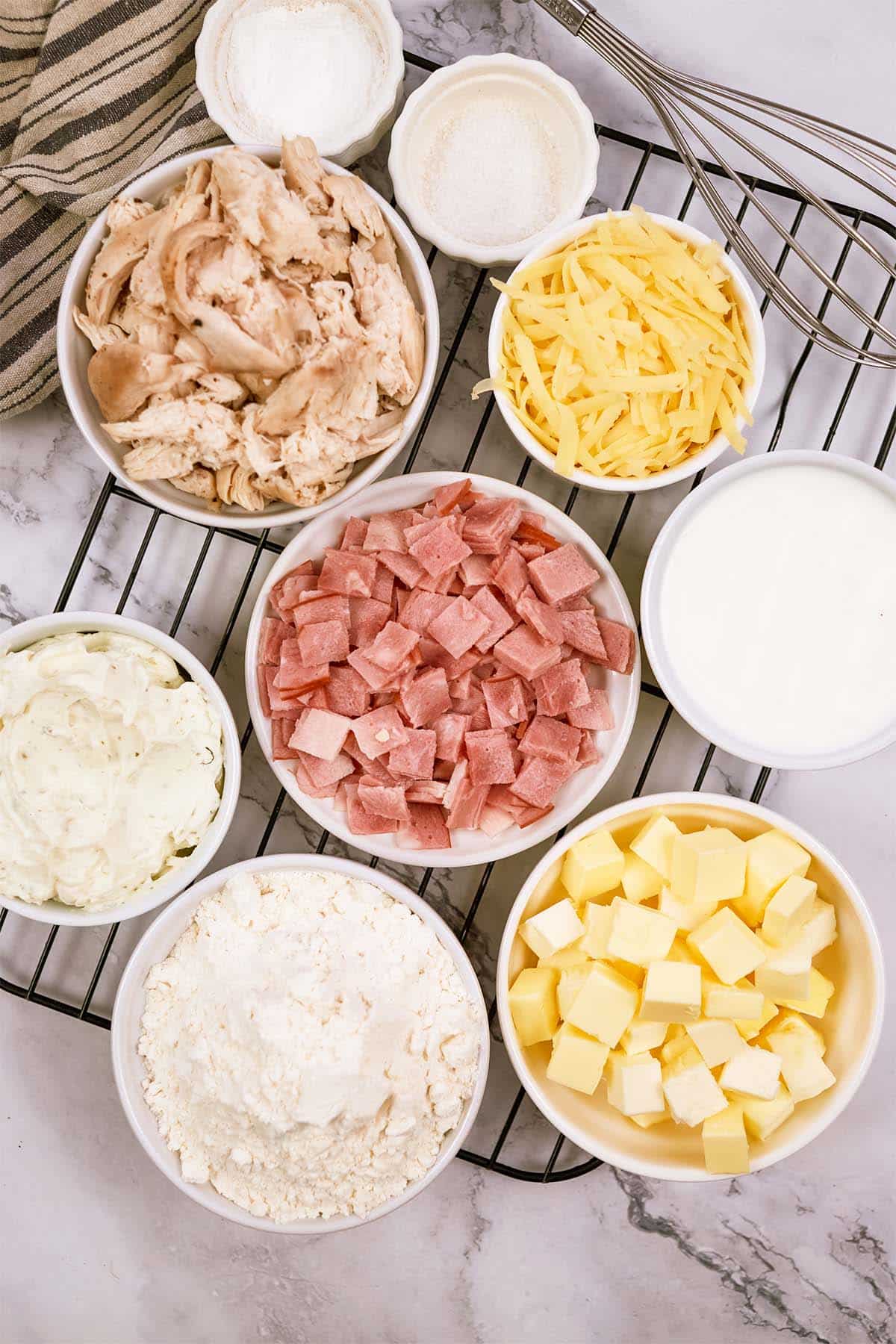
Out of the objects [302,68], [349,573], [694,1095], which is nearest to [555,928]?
[694,1095]

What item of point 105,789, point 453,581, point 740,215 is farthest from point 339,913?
A: point 740,215

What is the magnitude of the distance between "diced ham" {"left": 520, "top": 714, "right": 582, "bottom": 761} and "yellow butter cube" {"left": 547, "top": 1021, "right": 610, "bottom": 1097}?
0.39m

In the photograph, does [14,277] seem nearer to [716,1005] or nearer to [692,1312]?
[716,1005]

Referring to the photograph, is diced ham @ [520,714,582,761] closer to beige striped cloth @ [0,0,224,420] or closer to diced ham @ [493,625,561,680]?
diced ham @ [493,625,561,680]

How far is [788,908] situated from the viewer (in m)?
1.37

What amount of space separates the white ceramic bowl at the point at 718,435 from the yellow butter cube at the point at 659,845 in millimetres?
455

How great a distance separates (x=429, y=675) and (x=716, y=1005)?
58 cm

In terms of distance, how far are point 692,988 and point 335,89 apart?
1.31 metres

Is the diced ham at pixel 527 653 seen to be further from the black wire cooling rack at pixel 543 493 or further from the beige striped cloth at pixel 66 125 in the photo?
the beige striped cloth at pixel 66 125

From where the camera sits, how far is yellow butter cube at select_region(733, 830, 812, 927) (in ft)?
4.55

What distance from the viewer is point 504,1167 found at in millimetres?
1542

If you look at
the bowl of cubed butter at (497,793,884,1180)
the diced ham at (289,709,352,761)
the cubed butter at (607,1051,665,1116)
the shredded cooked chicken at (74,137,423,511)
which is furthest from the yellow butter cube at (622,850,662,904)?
the shredded cooked chicken at (74,137,423,511)

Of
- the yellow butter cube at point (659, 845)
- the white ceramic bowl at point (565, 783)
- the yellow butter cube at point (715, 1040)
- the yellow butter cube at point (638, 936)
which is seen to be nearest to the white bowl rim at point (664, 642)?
the white ceramic bowl at point (565, 783)

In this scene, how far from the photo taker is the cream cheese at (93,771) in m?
1.33
